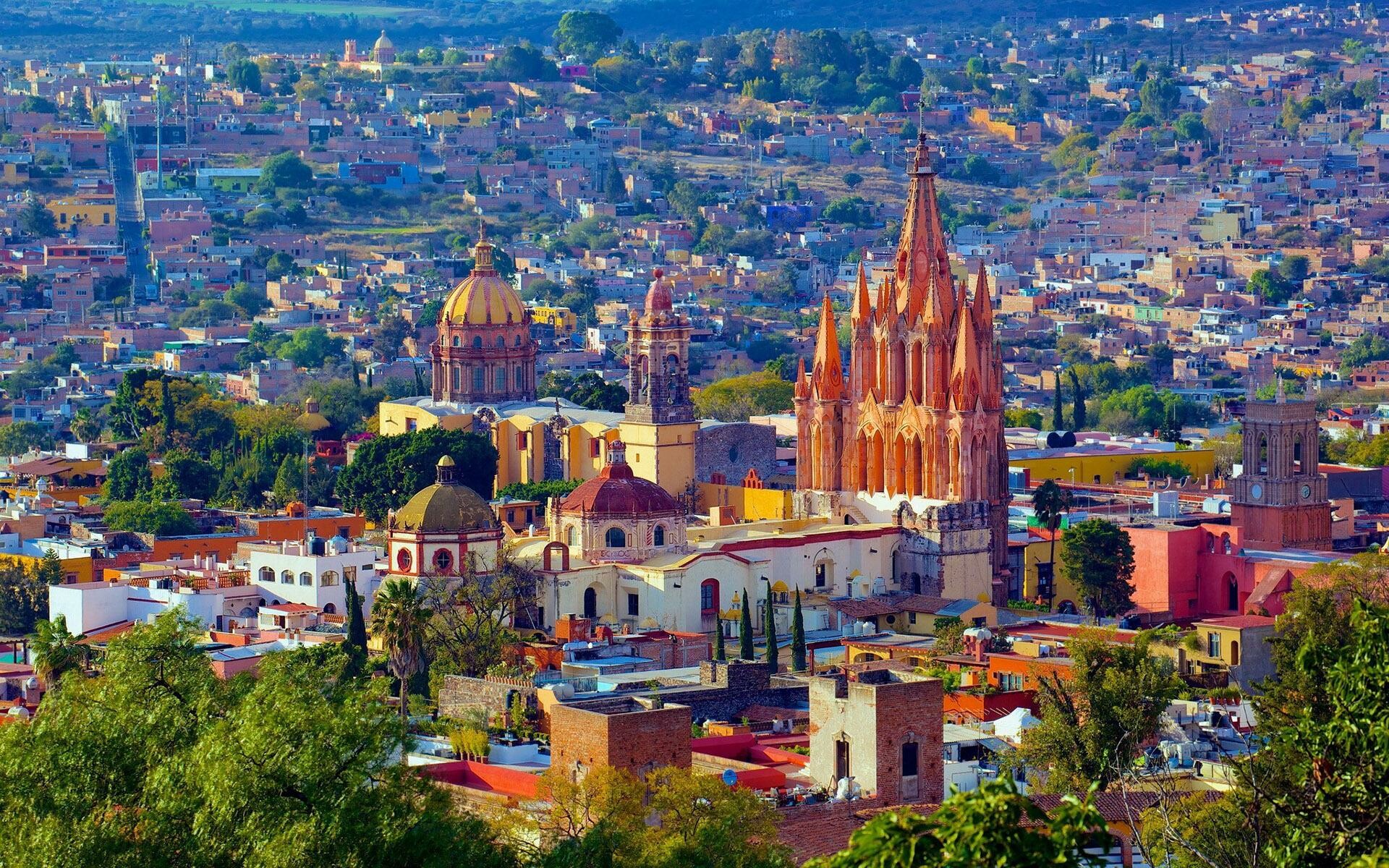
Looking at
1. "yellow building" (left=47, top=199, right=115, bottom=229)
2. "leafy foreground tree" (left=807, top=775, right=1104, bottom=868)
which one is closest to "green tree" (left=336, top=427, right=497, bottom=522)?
"leafy foreground tree" (left=807, top=775, right=1104, bottom=868)

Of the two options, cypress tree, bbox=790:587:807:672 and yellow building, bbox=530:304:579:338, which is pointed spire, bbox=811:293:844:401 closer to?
cypress tree, bbox=790:587:807:672

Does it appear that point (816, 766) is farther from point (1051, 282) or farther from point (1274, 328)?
point (1051, 282)

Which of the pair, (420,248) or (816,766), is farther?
(420,248)

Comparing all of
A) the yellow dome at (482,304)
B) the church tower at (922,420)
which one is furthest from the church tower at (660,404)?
the church tower at (922,420)

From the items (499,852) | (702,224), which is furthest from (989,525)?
(702,224)

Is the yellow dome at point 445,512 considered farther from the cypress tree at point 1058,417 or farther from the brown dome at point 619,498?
the cypress tree at point 1058,417

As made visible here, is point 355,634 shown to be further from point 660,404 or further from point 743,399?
point 743,399

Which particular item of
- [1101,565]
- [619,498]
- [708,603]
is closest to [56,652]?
[708,603]
